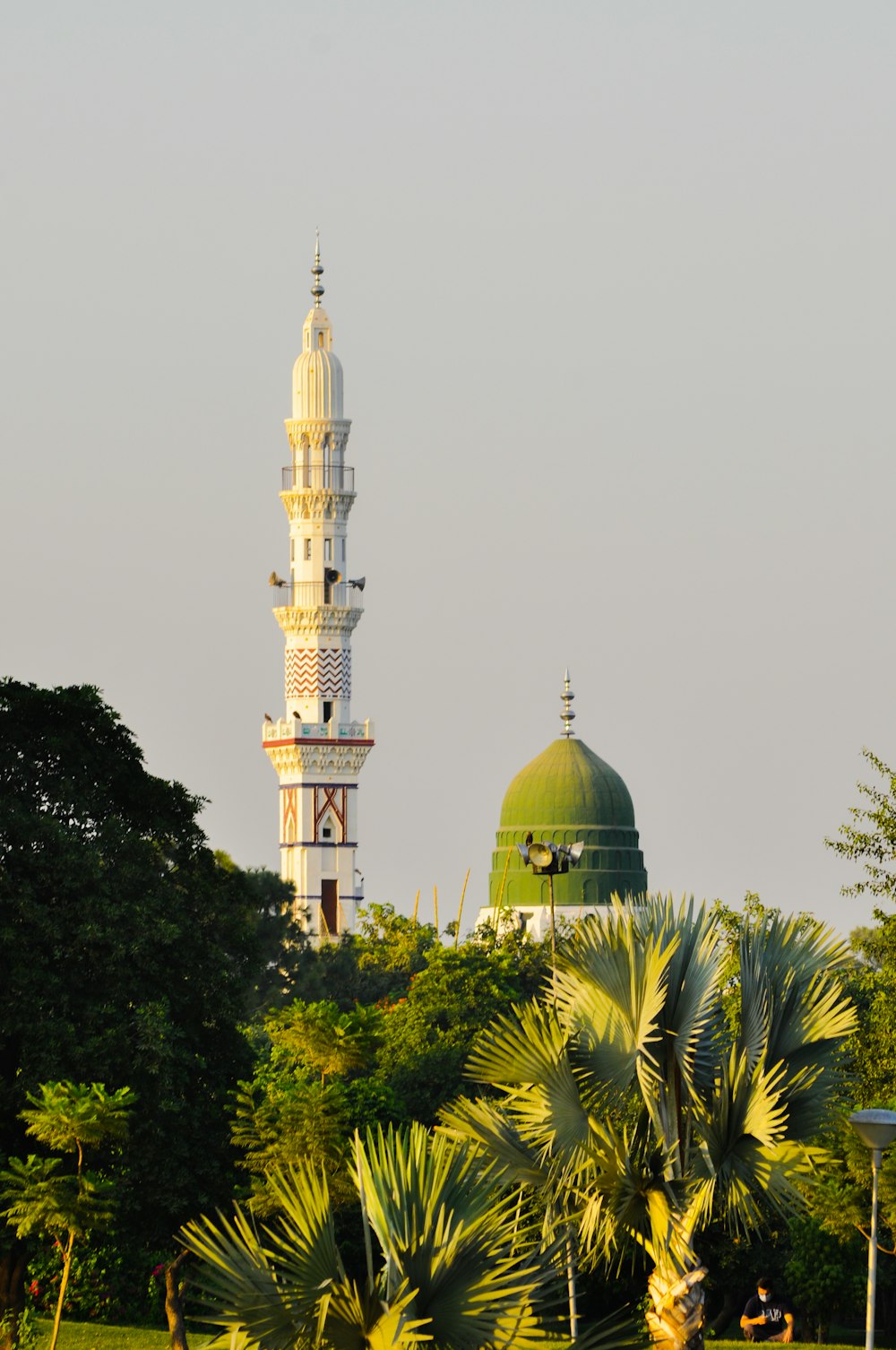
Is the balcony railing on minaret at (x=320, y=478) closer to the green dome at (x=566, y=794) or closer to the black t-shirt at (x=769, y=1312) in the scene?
the green dome at (x=566, y=794)

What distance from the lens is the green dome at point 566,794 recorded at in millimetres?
89500

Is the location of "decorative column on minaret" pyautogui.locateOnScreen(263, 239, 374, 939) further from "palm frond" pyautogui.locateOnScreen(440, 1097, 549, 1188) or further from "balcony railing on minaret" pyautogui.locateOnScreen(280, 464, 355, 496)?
"palm frond" pyautogui.locateOnScreen(440, 1097, 549, 1188)

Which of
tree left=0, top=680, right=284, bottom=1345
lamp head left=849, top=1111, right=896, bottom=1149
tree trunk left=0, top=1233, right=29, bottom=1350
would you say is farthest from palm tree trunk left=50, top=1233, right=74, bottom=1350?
lamp head left=849, top=1111, right=896, bottom=1149

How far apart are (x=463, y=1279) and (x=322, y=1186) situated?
86cm

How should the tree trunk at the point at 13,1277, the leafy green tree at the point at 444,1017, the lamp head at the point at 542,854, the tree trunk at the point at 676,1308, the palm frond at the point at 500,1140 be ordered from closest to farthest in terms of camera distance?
the tree trunk at the point at 676,1308, the palm frond at the point at 500,1140, the lamp head at the point at 542,854, the tree trunk at the point at 13,1277, the leafy green tree at the point at 444,1017

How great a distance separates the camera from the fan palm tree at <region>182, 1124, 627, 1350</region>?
37.9ft

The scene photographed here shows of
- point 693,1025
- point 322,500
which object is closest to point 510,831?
point 322,500

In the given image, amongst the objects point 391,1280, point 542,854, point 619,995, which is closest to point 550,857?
point 542,854

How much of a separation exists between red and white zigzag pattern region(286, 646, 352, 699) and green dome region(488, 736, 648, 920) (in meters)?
8.32

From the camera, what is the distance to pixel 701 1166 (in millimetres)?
14570

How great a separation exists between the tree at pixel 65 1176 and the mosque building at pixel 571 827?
6618cm

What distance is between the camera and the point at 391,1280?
456 inches

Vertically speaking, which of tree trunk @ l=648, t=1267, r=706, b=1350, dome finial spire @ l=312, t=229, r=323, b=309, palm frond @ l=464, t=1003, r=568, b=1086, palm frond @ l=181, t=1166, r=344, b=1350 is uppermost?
dome finial spire @ l=312, t=229, r=323, b=309

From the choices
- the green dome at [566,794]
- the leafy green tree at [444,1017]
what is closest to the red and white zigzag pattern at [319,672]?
the green dome at [566,794]
